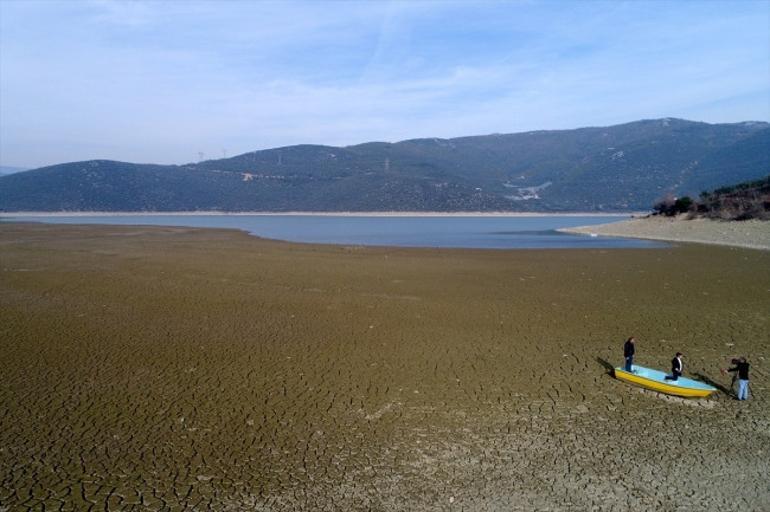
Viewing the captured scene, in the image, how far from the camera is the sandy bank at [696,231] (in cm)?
3641

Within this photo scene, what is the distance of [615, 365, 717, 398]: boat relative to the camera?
336 inches

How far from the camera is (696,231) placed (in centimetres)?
4297

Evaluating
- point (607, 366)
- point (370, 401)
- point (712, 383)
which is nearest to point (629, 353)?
point (607, 366)

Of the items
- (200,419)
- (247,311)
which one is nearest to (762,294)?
(247,311)

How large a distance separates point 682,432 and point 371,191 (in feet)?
460

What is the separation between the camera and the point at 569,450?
693 cm

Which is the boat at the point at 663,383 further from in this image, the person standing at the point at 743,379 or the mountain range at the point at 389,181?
the mountain range at the point at 389,181

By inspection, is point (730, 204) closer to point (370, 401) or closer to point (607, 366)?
point (607, 366)

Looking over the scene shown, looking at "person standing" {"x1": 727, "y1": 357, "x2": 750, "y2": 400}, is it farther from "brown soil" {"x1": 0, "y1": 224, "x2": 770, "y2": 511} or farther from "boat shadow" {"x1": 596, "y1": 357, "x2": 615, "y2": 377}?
"boat shadow" {"x1": 596, "y1": 357, "x2": 615, "y2": 377}

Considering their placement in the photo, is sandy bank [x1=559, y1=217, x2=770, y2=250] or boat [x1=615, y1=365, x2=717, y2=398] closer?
boat [x1=615, y1=365, x2=717, y2=398]

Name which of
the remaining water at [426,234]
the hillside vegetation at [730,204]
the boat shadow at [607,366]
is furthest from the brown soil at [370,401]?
the hillside vegetation at [730,204]

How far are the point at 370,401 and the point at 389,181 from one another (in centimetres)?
14668

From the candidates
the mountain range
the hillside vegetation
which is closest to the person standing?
the hillside vegetation

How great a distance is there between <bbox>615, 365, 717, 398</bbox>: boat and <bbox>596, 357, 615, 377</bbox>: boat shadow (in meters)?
0.31
